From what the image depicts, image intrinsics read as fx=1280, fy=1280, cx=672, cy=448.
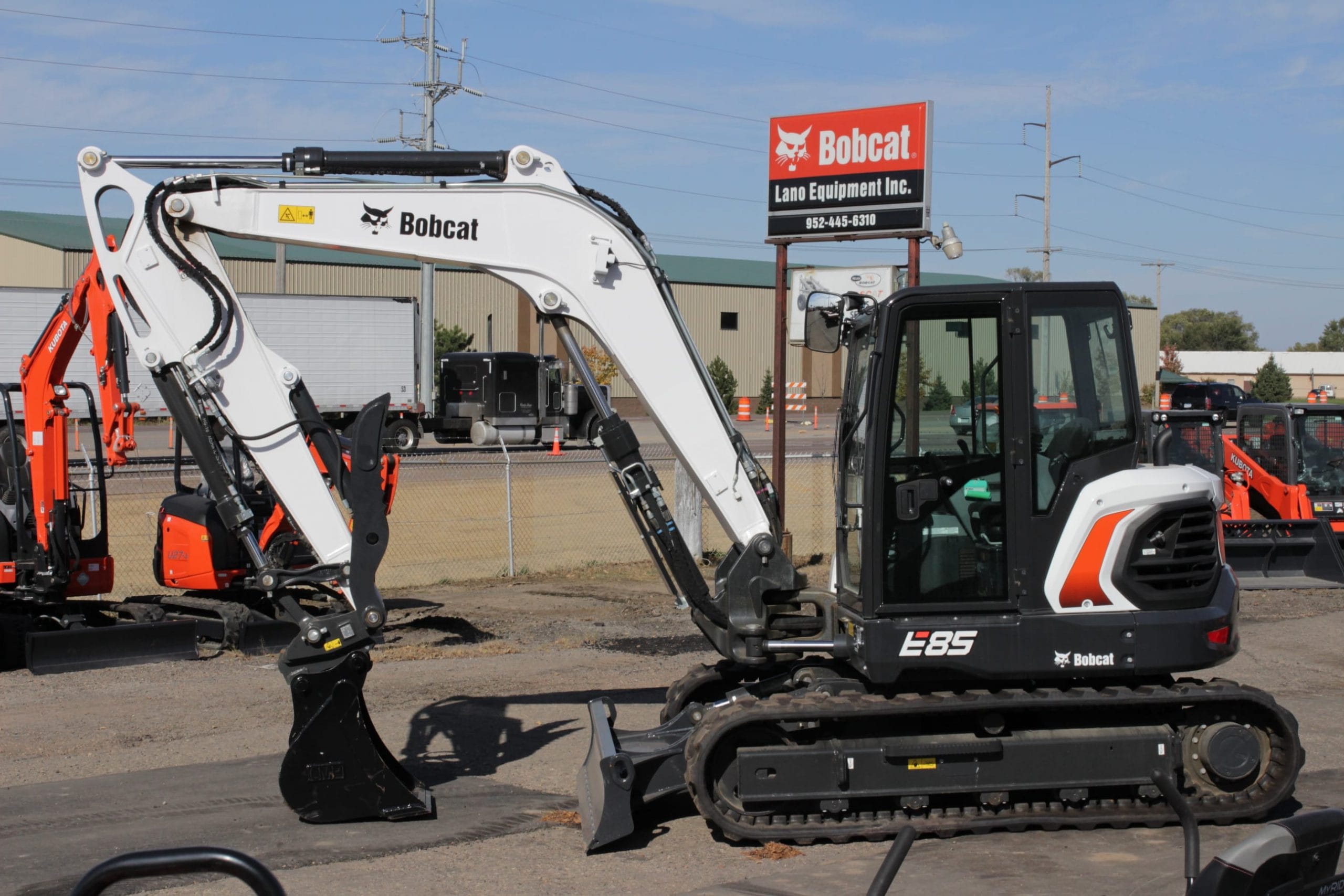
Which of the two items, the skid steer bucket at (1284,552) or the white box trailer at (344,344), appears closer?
the skid steer bucket at (1284,552)

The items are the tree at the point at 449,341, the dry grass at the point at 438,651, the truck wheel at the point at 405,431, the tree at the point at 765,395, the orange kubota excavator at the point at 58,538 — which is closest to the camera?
the orange kubota excavator at the point at 58,538

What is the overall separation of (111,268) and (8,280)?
153 ft

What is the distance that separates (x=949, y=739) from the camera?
6.64 metres

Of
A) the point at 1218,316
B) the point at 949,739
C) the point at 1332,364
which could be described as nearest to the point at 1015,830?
the point at 949,739

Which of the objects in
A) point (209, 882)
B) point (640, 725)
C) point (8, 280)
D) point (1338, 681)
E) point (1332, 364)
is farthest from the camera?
point (1332, 364)

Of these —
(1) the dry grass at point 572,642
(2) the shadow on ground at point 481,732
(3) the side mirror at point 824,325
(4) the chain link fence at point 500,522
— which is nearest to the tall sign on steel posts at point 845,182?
(4) the chain link fence at point 500,522

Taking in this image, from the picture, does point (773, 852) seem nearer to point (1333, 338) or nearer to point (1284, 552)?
point (1284, 552)

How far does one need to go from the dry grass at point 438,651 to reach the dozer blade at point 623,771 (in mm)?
4313

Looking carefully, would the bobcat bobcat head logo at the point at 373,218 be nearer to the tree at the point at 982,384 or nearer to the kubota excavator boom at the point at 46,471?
the tree at the point at 982,384

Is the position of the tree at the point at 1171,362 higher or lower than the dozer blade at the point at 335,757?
higher

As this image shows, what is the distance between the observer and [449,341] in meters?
50.8

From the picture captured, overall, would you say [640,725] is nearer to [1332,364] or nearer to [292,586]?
[292,586]

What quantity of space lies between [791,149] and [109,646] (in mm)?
10339

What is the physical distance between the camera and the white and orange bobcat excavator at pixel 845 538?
6.56 m
